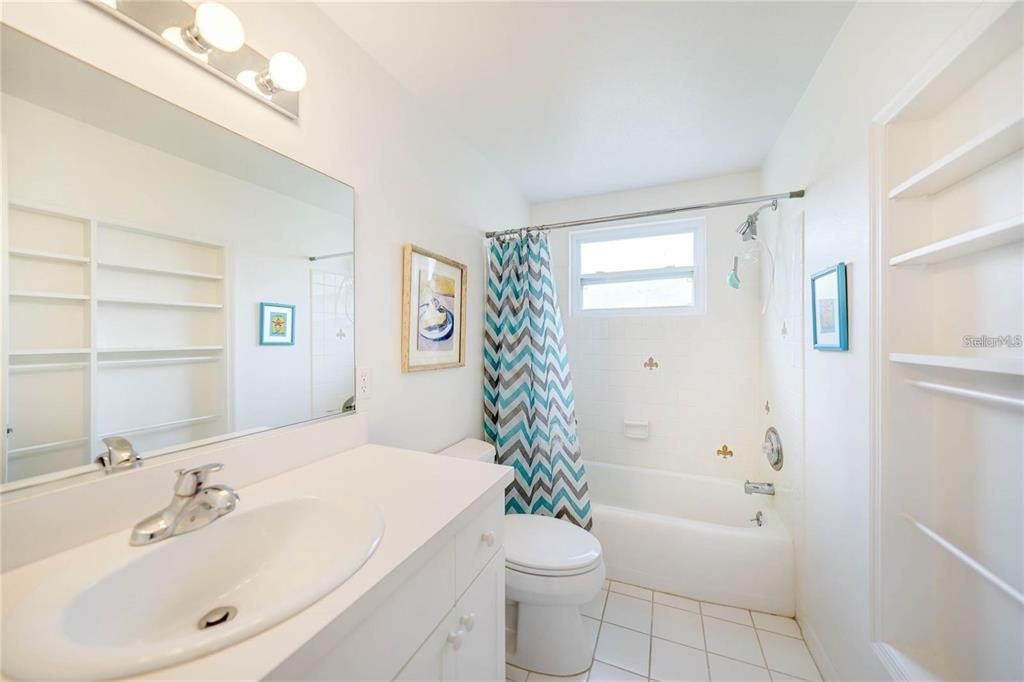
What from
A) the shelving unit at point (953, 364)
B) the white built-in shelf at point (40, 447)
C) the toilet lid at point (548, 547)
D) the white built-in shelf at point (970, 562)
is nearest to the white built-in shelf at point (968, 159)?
the shelving unit at point (953, 364)

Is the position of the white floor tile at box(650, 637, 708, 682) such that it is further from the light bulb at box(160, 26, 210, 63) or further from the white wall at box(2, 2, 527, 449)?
the light bulb at box(160, 26, 210, 63)

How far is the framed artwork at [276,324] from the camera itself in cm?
101

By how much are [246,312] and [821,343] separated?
6.12ft

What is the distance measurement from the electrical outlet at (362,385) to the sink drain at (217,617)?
2.17 feet

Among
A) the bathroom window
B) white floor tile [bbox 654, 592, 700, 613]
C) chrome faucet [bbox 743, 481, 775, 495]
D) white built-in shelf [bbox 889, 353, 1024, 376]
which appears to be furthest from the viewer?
the bathroom window

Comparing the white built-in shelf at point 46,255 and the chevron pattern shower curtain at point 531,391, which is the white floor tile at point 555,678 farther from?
the white built-in shelf at point 46,255

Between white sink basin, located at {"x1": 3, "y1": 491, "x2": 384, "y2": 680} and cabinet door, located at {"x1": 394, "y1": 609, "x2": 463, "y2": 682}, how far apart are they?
0.79 feet

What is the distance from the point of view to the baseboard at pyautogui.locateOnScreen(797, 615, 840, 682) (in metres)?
1.30

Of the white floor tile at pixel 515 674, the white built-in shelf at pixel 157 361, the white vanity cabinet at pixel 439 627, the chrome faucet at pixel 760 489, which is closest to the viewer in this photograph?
the white vanity cabinet at pixel 439 627

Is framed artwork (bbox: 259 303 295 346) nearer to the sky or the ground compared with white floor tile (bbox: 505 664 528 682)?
nearer to the sky

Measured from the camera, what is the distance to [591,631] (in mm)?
1584

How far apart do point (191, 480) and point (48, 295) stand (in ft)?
1.35

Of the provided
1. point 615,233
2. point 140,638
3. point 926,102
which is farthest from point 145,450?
point 615,233

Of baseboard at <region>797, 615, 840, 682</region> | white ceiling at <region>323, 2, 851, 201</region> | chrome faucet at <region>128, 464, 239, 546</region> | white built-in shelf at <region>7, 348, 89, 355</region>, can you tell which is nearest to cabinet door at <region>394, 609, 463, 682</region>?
chrome faucet at <region>128, 464, 239, 546</region>
